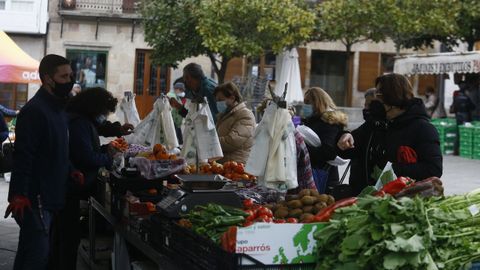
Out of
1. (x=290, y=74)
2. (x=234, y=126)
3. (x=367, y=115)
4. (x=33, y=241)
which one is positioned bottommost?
(x=33, y=241)

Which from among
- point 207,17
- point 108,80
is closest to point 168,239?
point 207,17

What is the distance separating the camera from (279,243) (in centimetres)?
363

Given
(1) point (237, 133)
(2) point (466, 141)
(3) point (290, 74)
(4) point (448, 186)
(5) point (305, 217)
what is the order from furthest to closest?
(3) point (290, 74) → (2) point (466, 141) → (4) point (448, 186) → (1) point (237, 133) → (5) point (305, 217)

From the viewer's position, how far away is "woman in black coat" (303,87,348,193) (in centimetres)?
684

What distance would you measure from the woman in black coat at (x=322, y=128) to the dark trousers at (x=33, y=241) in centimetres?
249

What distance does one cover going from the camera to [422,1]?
23.5 metres

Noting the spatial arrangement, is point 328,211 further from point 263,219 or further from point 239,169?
point 239,169

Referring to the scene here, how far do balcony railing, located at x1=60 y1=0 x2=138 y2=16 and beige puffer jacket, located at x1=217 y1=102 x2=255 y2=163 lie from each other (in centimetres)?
2400

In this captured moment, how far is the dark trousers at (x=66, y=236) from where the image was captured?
6023 mm

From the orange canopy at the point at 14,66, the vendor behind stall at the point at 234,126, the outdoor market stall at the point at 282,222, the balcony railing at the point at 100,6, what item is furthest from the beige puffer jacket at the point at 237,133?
the balcony railing at the point at 100,6

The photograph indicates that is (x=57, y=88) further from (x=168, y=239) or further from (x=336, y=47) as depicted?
(x=336, y=47)

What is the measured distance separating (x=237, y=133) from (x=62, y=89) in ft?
7.69

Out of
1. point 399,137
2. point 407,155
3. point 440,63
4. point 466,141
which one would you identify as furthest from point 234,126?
point 466,141

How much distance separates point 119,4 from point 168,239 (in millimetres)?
27698
